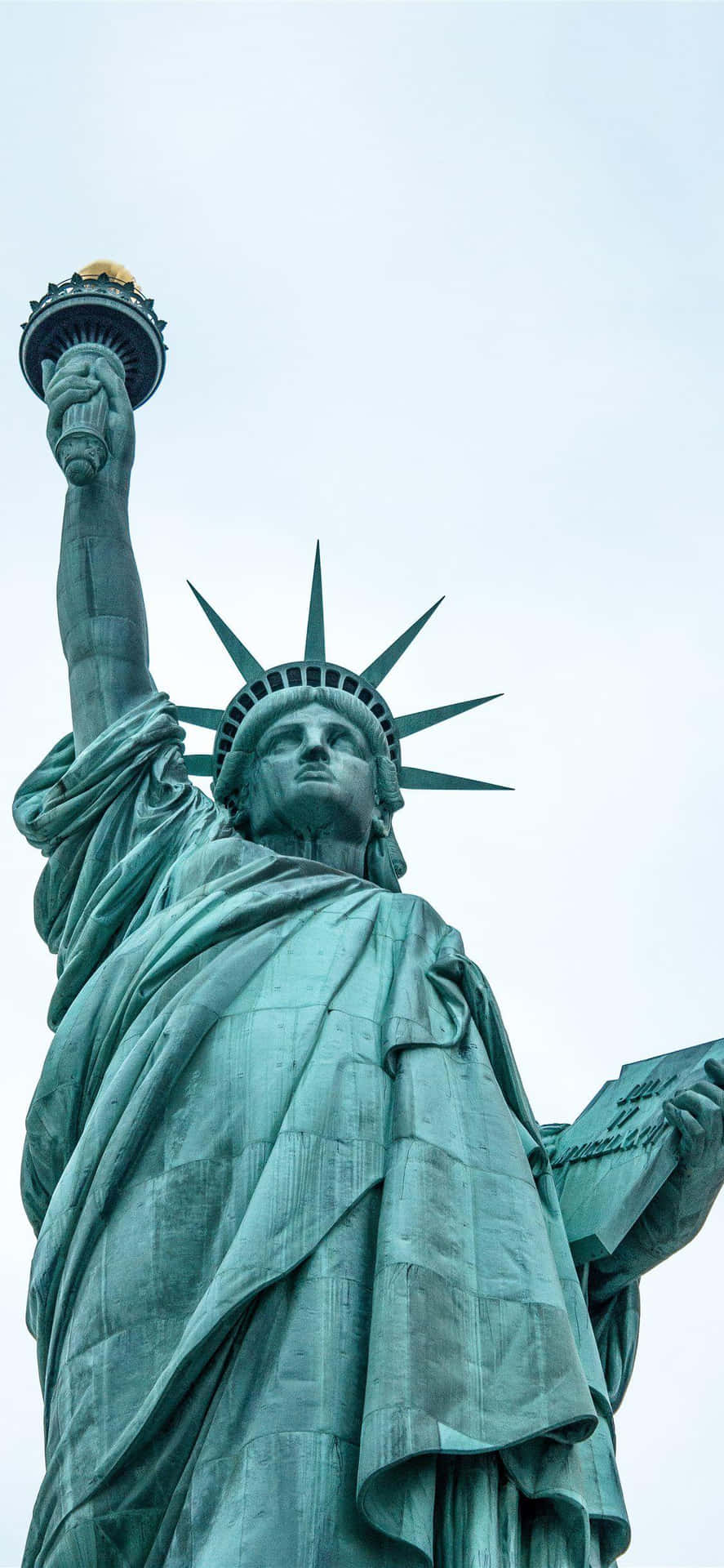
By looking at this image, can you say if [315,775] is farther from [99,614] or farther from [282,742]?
[99,614]

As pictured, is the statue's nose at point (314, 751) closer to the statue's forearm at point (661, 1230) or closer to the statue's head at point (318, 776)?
the statue's head at point (318, 776)

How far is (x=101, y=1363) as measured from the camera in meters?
12.6

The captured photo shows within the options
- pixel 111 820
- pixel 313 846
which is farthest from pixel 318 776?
pixel 111 820

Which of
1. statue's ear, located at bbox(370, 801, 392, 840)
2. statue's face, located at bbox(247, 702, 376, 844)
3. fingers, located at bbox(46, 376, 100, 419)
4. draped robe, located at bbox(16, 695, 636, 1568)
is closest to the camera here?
draped robe, located at bbox(16, 695, 636, 1568)

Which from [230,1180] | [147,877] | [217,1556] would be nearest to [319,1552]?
[217,1556]

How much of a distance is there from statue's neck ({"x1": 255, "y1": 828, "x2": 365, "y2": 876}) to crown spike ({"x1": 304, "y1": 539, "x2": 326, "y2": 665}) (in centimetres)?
191

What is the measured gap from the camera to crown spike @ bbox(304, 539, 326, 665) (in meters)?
17.6

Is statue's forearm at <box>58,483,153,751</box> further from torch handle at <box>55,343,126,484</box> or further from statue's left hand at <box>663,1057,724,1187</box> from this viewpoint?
statue's left hand at <box>663,1057,724,1187</box>

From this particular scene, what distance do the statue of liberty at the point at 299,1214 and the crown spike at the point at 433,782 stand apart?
81 centimetres

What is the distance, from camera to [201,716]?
1780 cm

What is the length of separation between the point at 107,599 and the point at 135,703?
706 millimetres

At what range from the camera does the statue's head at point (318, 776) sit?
15875 millimetres

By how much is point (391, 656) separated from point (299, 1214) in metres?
5.72

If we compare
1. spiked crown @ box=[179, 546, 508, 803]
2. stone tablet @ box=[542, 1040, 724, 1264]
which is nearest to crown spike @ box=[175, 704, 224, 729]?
spiked crown @ box=[179, 546, 508, 803]
